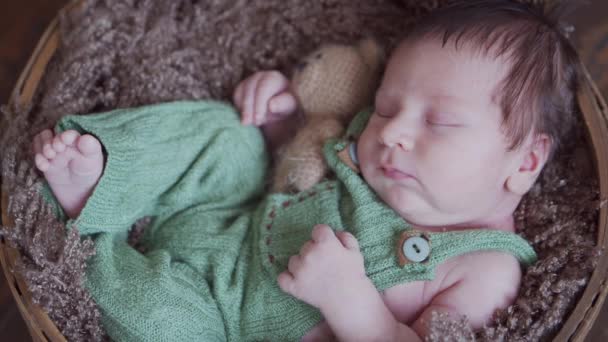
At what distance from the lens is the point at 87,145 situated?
958 mm

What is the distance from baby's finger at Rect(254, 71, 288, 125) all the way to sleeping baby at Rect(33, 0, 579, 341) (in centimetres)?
16

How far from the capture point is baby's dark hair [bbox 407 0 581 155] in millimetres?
946

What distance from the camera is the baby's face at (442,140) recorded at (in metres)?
0.94

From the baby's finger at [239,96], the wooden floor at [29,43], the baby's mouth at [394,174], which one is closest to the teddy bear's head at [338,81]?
the baby's finger at [239,96]

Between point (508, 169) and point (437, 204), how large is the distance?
134mm

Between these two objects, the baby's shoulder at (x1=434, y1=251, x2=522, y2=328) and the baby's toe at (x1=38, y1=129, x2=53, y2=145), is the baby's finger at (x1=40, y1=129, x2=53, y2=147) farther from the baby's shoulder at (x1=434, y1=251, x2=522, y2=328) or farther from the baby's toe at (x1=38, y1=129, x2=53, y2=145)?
the baby's shoulder at (x1=434, y1=251, x2=522, y2=328)

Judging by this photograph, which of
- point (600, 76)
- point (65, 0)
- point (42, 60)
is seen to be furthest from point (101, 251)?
point (600, 76)

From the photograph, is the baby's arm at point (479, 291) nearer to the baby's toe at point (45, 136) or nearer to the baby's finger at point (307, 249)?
the baby's finger at point (307, 249)

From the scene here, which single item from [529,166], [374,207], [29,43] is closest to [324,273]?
[374,207]

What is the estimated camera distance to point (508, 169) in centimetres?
99

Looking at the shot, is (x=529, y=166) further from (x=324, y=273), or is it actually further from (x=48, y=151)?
(x=48, y=151)

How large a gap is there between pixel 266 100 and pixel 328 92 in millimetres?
119

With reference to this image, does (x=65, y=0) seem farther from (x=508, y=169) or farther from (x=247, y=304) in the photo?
(x=508, y=169)

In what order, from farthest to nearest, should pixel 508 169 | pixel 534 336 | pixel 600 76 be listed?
pixel 600 76, pixel 508 169, pixel 534 336
